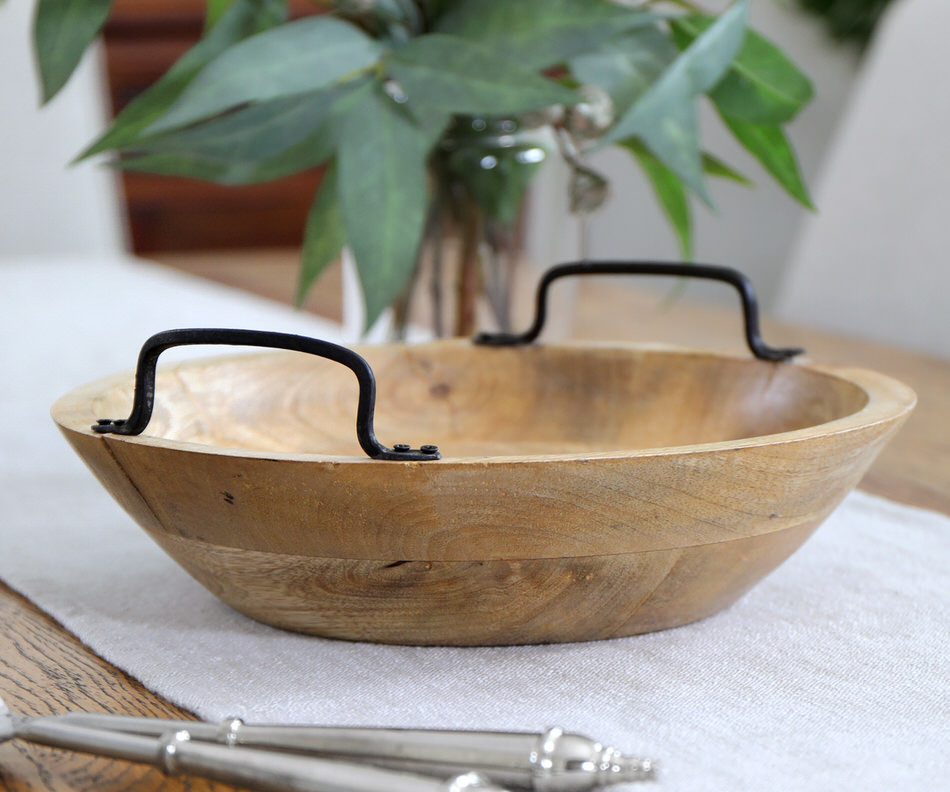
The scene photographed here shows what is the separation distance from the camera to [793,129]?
5.82 feet

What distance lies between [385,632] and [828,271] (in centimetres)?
88

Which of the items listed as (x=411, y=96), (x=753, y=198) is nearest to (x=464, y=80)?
(x=411, y=96)

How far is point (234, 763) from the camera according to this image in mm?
242

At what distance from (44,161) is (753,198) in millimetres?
1273

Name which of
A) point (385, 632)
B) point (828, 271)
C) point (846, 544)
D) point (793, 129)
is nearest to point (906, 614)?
point (846, 544)

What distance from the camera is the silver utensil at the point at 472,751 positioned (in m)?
0.23

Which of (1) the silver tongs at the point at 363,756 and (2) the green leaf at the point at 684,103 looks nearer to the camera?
(1) the silver tongs at the point at 363,756

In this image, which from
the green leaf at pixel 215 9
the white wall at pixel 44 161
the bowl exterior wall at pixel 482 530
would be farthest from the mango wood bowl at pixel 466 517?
the white wall at pixel 44 161

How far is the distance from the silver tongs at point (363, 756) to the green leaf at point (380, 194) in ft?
1.02

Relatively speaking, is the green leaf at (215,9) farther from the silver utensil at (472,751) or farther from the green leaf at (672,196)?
the silver utensil at (472,751)

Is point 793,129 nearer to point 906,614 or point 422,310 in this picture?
point 422,310

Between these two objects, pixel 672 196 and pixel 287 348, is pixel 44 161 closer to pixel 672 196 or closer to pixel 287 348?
pixel 672 196

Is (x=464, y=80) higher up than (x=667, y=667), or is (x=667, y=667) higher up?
(x=464, y=80)

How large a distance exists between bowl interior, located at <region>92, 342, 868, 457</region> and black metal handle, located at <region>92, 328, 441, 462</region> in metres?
0.11
